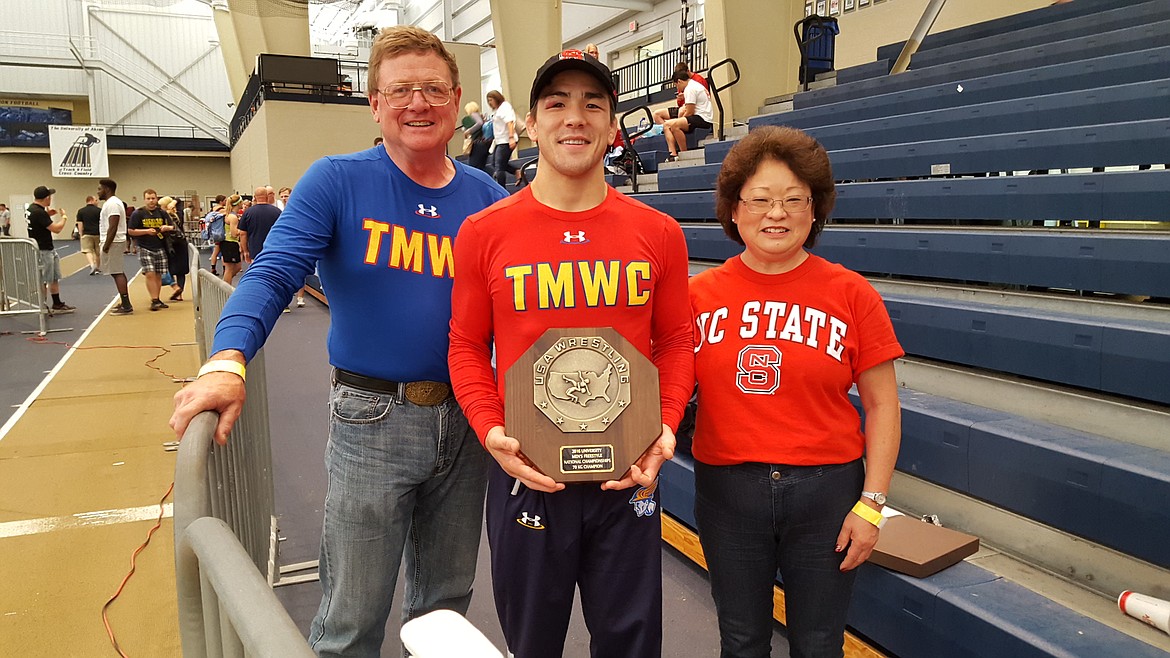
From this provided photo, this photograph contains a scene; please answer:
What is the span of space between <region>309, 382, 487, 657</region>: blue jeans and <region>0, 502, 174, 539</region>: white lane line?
258 centimetres

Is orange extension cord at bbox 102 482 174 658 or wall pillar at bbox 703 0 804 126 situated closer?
orange extension cord at bbox 102 482 174 658

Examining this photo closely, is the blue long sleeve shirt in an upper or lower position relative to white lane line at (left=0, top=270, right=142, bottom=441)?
upper

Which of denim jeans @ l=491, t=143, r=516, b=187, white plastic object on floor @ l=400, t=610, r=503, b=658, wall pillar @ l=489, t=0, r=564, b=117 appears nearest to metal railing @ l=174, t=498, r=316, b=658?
white plastic object on floor @ l=400, t=610, r=503, b=658

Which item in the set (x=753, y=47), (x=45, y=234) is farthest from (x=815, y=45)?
(x=45, y=234)

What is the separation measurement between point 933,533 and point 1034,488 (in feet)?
1.11

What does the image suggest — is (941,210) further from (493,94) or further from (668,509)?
(493,94)

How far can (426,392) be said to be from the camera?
1.72 m

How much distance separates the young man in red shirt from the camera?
148 centimetres

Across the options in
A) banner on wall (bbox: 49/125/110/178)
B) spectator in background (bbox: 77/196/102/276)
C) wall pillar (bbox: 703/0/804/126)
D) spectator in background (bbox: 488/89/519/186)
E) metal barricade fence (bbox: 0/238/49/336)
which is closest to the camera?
metal barricade fence (bbox: 0/238/49/336)

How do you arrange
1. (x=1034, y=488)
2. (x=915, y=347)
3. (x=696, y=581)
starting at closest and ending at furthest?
(x=1034, y=488)
(x=696, y=581)
(x=915, y=347)

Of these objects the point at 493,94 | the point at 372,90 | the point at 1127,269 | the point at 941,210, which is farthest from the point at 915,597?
the point at 493,94

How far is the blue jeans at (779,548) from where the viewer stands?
5.44ft

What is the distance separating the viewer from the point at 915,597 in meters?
2.12

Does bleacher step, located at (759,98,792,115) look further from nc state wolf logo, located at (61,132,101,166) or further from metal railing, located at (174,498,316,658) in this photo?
nc state wolf logo, located at (61,132,101,166)
